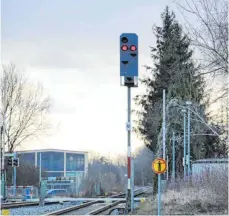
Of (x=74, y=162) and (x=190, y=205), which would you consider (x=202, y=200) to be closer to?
(x=190, y=205)

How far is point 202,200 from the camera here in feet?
56.4

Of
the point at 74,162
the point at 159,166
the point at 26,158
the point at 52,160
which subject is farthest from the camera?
the point at 74,162

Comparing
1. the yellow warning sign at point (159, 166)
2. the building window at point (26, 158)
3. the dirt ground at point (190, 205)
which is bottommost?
the dirt ground at point (190, 205)

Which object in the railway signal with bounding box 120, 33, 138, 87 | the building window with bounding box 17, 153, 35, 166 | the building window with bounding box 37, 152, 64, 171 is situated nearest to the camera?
the railway signal with bounding box 120, 33, 138, 87

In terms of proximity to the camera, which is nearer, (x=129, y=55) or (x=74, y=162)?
(x=129, y=55)

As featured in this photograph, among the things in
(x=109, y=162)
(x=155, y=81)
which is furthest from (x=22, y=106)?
(x=109, y=162)

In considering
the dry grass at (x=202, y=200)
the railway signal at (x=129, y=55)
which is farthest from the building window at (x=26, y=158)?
the railway signal at (x=129, y=55)

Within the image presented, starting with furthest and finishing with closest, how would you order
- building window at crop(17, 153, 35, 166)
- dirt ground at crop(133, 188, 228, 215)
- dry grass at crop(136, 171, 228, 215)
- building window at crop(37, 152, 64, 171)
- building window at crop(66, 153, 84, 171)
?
building window at crop(66, 153, 84, 171) < building window at crop(37, 152, 64, 171) < building window at crop(17, 153, 35, 166) < dry grass at crop(136, 171, 228, 215) < dirt ground at crop(133, 188, 228, 215)

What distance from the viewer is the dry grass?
16.3 meters

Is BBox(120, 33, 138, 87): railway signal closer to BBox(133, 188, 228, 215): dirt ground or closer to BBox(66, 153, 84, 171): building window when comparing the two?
BBox(133, 188, 228, 215): dirt ground

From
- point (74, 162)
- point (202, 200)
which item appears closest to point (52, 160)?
point (74, 162)

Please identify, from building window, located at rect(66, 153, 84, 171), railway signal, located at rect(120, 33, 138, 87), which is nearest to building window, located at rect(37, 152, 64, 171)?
building window, located at rect(66, 153, 84, 171)

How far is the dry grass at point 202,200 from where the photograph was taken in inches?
642

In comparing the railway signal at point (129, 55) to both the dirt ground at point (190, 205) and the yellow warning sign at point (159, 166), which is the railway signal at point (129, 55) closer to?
the yellow warning sign at point (159, 166)
